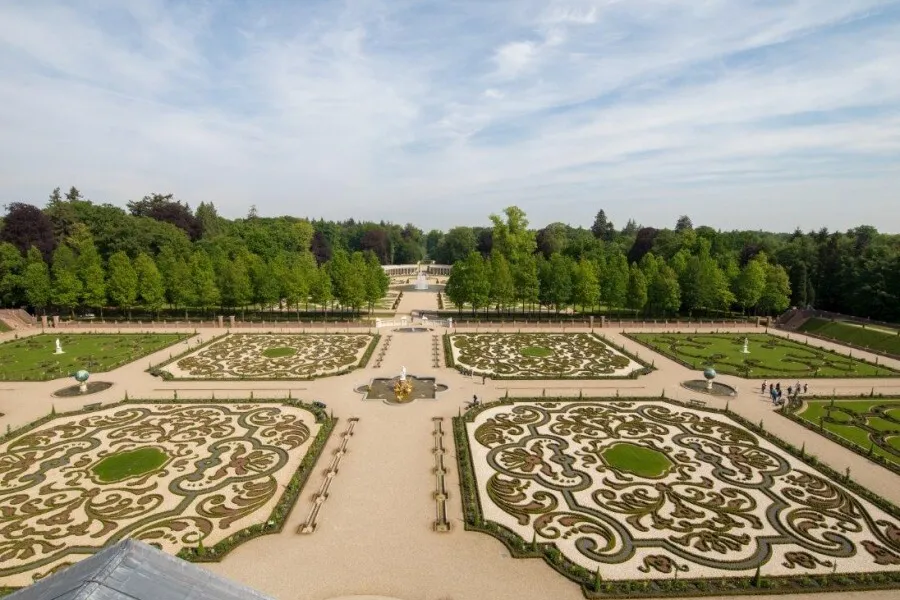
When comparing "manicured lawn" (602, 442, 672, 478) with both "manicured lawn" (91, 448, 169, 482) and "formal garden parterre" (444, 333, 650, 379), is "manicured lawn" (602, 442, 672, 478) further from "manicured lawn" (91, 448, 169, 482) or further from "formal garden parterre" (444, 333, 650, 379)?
"manicured lawn" (91, 448, 169, 482)

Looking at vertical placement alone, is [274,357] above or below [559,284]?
below

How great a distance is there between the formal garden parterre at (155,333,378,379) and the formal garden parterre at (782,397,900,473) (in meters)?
36.2

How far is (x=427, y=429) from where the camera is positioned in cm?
3247

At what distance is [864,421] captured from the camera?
34719 millimetres

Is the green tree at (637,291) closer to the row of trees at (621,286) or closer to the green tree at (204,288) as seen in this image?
the row of trees at (621,286)

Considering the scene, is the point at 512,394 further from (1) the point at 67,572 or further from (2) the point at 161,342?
(2) the point at 161,342

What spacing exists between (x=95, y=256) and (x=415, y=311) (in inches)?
1918

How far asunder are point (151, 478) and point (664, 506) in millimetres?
25659

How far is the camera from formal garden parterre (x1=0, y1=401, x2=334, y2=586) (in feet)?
67.8

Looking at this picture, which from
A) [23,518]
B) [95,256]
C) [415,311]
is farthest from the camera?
[415,311]

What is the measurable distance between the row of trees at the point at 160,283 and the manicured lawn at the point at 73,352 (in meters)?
10.8

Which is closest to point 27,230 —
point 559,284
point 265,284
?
point 265,284

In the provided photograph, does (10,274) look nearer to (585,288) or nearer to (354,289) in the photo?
(354,289)

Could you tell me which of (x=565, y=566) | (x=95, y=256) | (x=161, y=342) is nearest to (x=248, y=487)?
(x=565, y=566)
